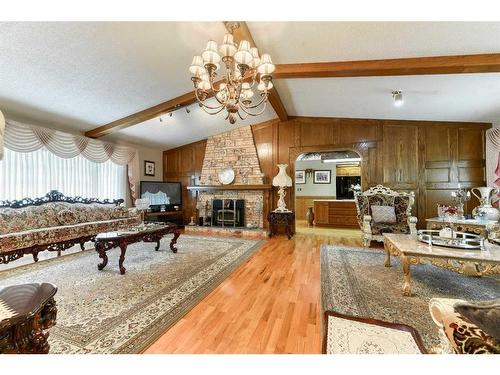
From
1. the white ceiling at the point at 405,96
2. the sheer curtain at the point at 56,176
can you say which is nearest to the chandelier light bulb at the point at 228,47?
the white ceiling at the point at 405,96

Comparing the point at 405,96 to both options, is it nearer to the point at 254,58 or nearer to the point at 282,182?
the point at 282,182

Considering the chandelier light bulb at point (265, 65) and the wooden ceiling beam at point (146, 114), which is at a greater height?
the wooden ceiling beam at point (146, 114)

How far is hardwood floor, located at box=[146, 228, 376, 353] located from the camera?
1.48 meters

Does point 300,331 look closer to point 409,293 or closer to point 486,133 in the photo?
point 409,293

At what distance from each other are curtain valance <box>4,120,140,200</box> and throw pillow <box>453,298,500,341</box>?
535 cm

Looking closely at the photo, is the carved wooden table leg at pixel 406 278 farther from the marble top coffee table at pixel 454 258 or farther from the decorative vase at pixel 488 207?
the decorative vase at pixel 488 207

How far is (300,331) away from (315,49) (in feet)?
9.65

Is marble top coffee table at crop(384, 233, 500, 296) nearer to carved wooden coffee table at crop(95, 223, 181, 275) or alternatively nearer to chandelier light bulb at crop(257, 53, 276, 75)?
chandelier light bulb at crop(257, 53, 276, 75)

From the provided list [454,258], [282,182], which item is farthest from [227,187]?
[454,258]

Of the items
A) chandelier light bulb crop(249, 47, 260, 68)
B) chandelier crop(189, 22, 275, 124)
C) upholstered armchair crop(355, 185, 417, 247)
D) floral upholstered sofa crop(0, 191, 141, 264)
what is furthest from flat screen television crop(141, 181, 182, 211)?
upholstered armchair crop(355, 185, 417, 247)

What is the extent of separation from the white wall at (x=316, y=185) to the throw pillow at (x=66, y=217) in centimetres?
693

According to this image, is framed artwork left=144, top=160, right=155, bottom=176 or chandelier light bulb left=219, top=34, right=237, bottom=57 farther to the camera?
framed artwork left=144, top=160, right=155, bottom=176

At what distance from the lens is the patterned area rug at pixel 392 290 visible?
1.80 m

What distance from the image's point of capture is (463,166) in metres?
4.38
